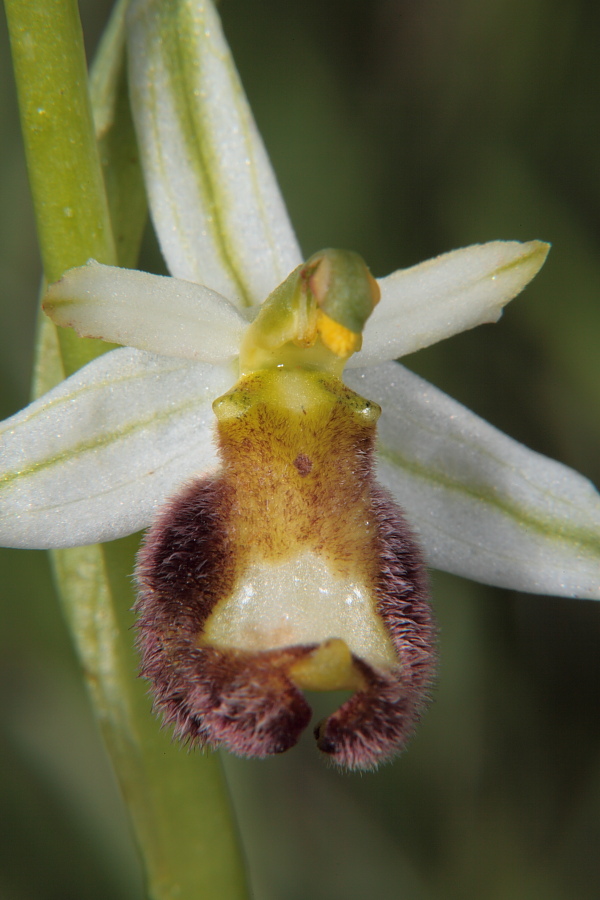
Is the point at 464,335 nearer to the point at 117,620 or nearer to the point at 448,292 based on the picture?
the point at 448,292

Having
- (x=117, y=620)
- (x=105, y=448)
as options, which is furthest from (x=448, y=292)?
(x=117, y=620)

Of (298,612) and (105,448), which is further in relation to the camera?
(105,448)

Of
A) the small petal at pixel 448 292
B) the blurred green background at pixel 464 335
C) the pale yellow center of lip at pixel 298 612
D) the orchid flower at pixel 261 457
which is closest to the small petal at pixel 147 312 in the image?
the orchid flower at pixel 261 457

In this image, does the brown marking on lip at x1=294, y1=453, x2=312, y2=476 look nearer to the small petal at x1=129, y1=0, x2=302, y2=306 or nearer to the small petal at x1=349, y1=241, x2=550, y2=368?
the small petal at x1=349, y1=241, x2=550, y2=368

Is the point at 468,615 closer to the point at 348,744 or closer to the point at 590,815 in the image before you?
the point at 590,815

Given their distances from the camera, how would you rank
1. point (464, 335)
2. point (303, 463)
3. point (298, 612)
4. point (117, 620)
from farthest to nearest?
1. point (464, 335)
2. point (117, 620)
3. point (303, 463)
4. point (298, 612)
